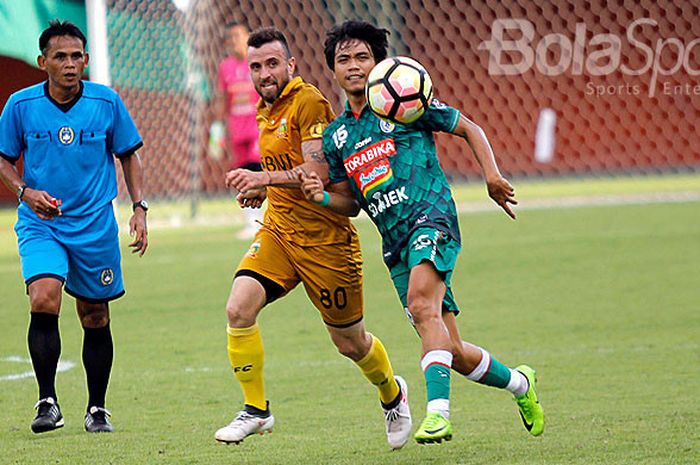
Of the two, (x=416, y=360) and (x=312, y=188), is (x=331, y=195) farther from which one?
(x=416, y=360)

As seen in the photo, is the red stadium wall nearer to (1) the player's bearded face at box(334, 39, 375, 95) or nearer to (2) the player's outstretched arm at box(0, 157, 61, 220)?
(2) the player's outstretched arm at box(0, 157, 61, 220)

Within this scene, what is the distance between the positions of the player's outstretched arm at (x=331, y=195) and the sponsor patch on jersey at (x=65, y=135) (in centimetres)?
140

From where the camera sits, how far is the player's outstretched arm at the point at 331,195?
5.89m

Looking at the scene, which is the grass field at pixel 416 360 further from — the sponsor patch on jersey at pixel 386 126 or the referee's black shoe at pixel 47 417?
the sponsor patch on jersey at pixel 386 126

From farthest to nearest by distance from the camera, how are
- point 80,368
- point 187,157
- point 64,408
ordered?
1. point 187,157
2. point 80,368
3. point 64,408

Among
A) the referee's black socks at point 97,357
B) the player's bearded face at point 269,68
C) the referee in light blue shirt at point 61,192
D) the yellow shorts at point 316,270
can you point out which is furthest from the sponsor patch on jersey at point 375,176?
the referee's black socks at point 97,357

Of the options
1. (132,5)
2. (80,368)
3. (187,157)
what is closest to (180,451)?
(80,368)

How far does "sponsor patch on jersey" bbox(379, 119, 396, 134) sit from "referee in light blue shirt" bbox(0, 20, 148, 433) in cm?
160

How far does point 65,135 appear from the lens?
666 cm

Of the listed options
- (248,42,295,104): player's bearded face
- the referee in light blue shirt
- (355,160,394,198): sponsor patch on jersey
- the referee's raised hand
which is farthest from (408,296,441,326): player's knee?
the referee's raised hand

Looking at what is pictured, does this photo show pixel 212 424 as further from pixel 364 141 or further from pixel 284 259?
pixel 364 141

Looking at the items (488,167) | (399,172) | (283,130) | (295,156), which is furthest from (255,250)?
(488,167)

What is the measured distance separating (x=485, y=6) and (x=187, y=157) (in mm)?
5618

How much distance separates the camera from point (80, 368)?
28.5 ft
